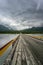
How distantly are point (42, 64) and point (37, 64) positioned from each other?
34cm

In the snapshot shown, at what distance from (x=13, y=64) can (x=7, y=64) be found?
16.6 inches

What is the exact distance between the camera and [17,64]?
914cm

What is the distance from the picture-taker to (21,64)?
923 centimetres

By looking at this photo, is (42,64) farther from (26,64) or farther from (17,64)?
(17,64)

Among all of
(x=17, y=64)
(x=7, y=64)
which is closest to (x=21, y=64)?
(x=17, y=64)

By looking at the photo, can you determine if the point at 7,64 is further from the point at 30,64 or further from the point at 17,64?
the point at 30,64

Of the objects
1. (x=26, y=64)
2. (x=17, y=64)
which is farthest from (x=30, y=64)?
(x=17, y=64)

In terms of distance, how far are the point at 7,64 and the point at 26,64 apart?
52.0 inches

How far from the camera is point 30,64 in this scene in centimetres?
923

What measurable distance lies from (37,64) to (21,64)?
1.10 metres

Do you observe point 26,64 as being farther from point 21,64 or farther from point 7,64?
point 7,64

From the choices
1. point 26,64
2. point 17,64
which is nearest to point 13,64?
point 17,64

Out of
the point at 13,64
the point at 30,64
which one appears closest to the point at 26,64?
the point at 30,64

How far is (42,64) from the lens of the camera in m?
9.20
